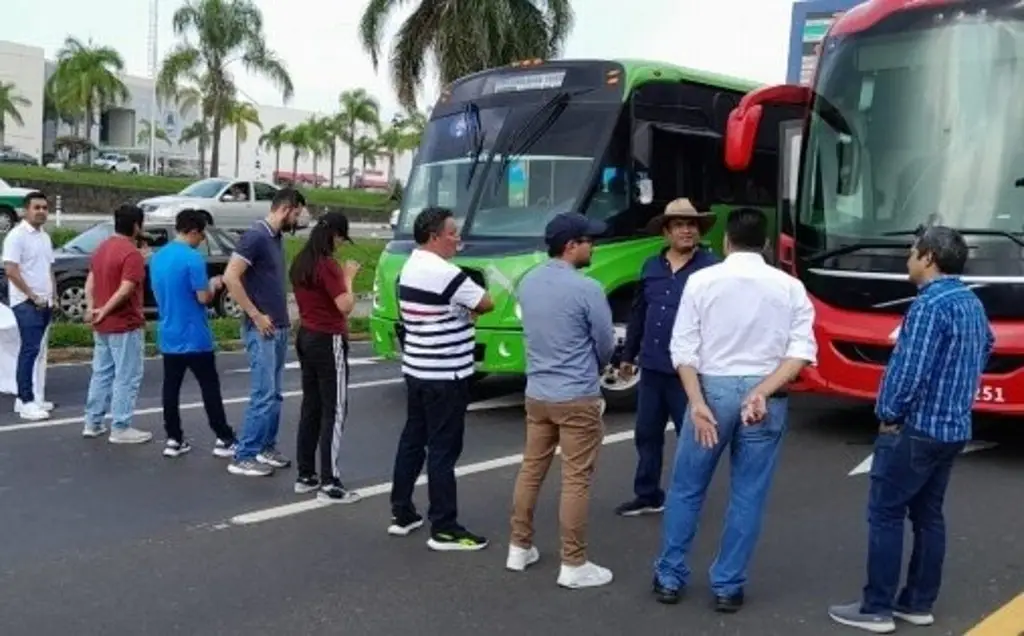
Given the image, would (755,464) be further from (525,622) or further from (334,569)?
(334,569)

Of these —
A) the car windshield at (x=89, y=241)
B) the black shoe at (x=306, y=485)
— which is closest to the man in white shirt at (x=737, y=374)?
the black shoe at (x=306, y=485)

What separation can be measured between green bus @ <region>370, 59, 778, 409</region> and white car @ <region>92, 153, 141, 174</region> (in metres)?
57.8

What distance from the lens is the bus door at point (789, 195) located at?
9.12 meters

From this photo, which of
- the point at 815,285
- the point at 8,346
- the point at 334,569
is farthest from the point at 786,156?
the point at 8,346

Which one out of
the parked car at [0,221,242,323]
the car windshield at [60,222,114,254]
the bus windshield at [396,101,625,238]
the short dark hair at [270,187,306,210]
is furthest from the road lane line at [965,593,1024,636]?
the car windshield at [60,222,114,254]

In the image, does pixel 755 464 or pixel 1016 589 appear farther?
pixel 1016 589

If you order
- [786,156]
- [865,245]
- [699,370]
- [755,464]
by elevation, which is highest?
[786,156]

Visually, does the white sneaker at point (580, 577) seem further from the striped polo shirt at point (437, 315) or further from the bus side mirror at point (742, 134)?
the bus side mirror at point (742, 134)

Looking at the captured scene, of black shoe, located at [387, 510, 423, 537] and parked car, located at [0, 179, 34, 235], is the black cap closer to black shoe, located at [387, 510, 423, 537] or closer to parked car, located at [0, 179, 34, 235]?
black shoe, located at [387, 510, 423, 537]

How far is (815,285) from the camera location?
8742 mm

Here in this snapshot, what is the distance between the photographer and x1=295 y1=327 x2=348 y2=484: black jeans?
6965mm

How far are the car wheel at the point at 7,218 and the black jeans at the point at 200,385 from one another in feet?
69.6

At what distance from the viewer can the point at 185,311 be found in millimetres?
7965

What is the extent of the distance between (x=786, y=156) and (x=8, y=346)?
22.4 ft
